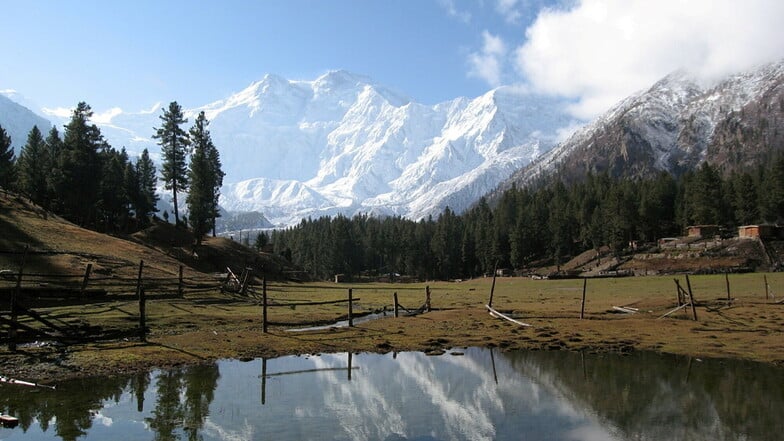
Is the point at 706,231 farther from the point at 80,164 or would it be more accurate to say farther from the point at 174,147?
the point at 80,164

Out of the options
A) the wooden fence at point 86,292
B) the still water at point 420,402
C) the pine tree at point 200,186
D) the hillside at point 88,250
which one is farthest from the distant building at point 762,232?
the pine tree at point 200,186

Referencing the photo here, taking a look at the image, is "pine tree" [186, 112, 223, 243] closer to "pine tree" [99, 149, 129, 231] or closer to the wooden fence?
"pine tree" [99, 149, 129, 231]

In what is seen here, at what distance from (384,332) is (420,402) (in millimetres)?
17329

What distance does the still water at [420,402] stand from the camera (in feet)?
58.2

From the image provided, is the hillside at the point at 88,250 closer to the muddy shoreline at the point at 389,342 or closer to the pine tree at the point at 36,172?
the muddy shoreline at the point at 389,342

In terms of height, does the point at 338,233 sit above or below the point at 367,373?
above

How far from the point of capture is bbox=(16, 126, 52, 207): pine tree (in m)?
102

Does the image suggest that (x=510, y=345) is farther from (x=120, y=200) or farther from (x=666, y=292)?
(x=120, y=200)

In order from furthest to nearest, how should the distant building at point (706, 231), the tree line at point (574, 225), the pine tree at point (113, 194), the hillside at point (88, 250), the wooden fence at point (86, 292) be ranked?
the tree line at point (574, 225)
the distant building at point (706, 231)
the pine tree at point (113, 194)
the hillside at point (88, 250)
the wooden fence at point (86, 292)

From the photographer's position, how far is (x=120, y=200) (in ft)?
375

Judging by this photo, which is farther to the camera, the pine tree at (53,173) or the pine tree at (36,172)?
the pine tree at (36,172)

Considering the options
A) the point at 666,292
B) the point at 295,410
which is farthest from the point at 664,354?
the point at 666,292

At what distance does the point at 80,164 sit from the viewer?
297ft

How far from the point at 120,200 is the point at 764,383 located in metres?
117
